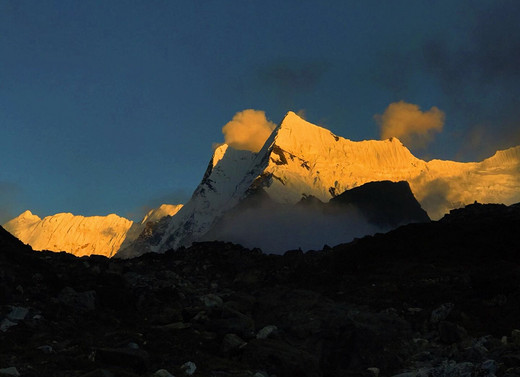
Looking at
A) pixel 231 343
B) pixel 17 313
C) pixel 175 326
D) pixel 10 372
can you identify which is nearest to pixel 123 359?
pixel 10 372

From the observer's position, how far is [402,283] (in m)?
31.9

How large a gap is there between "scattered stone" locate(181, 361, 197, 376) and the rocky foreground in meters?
0.13

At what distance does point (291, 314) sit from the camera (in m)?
26.5

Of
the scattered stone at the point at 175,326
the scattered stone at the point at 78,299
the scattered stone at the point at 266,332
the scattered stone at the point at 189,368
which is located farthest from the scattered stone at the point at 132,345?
the scattered stone at the point at 78,299

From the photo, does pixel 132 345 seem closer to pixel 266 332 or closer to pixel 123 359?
pixel 123 359

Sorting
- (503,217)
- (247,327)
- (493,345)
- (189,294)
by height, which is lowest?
(493,345)

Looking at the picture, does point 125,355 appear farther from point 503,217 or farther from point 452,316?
point 503,217

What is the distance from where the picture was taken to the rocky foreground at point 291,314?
18.6m

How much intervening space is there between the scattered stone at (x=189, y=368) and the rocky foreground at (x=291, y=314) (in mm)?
132

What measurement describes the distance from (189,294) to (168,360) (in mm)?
14871

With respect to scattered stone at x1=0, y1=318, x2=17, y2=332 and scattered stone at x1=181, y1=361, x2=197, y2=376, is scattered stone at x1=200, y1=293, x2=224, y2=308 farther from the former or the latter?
scattered stone at x1=181, y1=361, x2=197, y2=376

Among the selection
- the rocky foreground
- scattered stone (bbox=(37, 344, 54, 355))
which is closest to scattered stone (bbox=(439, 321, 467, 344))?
the rocky foreground

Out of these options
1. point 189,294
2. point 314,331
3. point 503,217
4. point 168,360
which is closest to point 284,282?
point 189,294

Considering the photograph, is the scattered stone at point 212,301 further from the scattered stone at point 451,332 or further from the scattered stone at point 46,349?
the scattered stone at point 451,332
